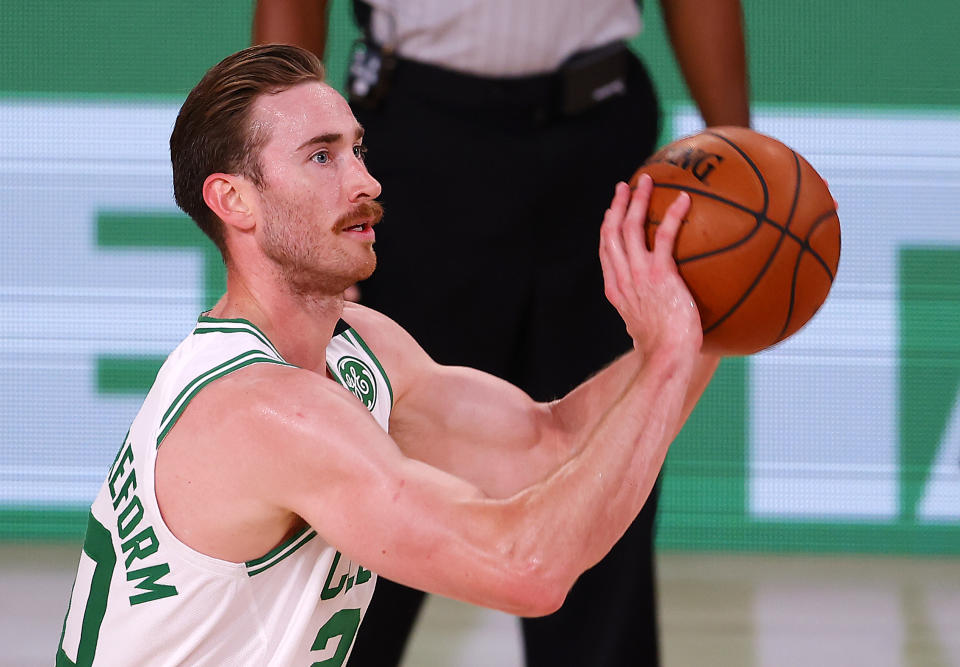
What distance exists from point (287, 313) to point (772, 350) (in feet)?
10.3

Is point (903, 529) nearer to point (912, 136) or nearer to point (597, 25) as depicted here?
point (912, 136)

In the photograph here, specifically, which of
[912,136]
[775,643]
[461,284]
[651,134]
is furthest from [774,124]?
[461,284]

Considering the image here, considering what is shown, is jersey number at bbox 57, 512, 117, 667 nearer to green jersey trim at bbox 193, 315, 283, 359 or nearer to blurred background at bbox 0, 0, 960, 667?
green jersey trim at bbox 193, 315, 283, 359

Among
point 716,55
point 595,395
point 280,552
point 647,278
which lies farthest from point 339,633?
point 716,55

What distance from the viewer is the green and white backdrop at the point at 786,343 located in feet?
15.6

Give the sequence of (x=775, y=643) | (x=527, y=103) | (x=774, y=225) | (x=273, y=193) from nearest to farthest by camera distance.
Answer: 1. (x=273, y=193)
2. (x=774, y=225)
3. (x=527, y=103)
4. (x=775, y=643)

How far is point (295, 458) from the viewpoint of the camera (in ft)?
5.32

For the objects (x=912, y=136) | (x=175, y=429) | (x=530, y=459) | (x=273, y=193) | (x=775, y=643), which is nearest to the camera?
(x=175, y=429)

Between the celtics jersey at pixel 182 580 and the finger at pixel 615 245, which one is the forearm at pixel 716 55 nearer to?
the finger at pixel 615 245

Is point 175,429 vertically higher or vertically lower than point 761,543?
higher

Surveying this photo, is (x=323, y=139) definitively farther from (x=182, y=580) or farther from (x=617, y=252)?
(x=182, y=580)

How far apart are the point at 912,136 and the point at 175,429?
3769 mm

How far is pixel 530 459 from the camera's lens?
2229 mm

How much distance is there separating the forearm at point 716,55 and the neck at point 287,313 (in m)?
1.08
